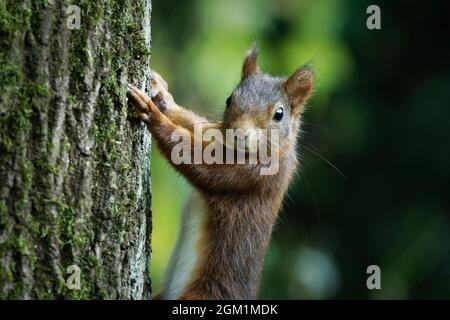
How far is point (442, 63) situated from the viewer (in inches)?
319

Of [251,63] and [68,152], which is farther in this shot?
[251,63]

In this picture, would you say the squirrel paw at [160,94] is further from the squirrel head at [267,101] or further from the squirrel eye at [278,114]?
the squirrel eye at [278,114]

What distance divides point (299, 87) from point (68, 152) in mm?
1950

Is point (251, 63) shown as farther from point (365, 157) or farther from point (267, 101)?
point (365, 157)

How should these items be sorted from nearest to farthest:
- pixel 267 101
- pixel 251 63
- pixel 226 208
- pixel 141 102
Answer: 1. pixel 141 102
2. pixel 226 208
3. pixel 267 101
4. pixel 251 63

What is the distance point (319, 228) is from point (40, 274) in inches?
235

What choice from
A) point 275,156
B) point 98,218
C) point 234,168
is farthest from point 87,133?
point 275,156

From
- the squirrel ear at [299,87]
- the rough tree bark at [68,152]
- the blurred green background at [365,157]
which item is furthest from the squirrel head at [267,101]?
the blurred green background at [365,157]

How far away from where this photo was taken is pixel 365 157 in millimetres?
8398

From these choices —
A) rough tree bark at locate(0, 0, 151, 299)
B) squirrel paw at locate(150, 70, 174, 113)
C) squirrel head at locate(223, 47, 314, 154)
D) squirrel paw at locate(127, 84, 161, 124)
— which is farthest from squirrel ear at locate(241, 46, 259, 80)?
rough tree bark at locate(0, 0, 151, 299)

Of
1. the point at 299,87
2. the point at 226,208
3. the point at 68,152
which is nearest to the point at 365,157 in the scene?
the point at 299,87

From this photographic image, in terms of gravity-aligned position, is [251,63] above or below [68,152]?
above

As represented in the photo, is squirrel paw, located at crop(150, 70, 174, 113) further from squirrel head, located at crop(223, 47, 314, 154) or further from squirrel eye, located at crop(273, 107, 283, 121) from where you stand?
squirrel eye, located at crop(273, 107, 283, 121)

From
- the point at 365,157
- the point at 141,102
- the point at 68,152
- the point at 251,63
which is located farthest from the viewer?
the point at 365,157
